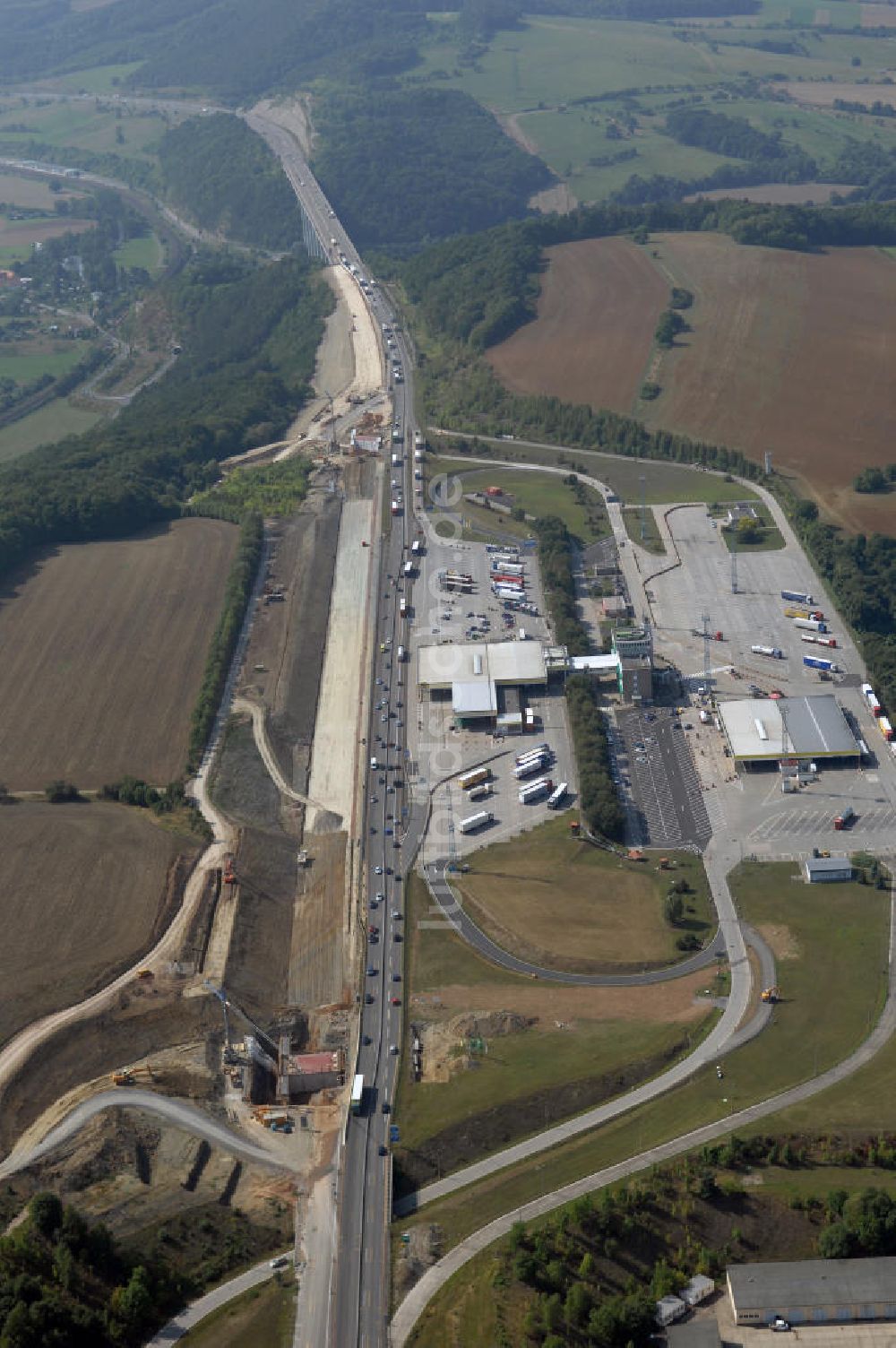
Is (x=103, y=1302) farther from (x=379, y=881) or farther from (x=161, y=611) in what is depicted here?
(x=161, y=611)

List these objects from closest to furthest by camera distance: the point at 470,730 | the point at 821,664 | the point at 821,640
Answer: the point at 470,730
the point at 821,664
the point at 821,640

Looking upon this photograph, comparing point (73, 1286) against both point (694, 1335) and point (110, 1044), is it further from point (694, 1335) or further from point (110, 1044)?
point (694, 1335)

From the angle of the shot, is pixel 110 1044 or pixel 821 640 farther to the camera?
pixel 821 640

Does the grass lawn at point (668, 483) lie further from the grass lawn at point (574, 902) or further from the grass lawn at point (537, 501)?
the grass lawn at point (574, 902)

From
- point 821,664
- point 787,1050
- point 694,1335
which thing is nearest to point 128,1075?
point 694,1335

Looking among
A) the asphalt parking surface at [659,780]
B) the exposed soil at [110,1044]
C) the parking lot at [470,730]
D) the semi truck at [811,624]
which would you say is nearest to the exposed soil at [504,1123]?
the exposed soil at [110,1044]

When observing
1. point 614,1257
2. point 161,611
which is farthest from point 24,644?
point 614,1257
